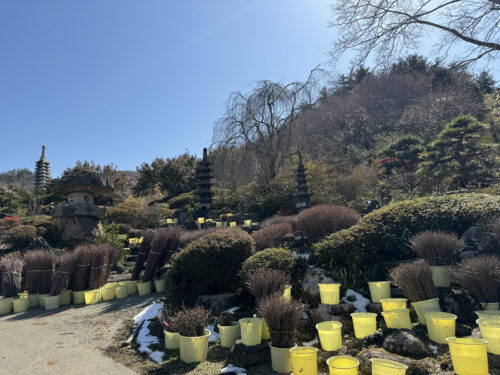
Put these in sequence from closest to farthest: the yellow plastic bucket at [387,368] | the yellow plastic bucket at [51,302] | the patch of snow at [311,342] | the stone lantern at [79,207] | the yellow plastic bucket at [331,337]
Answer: the yellow plastic bucket at [387,368], the yellow plastic bucket at [331,337], the patch of snow at [311,342], the yellow plastic bucket at [51,302], the stone lantern at [79,207]

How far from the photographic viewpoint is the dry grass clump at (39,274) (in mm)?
6824

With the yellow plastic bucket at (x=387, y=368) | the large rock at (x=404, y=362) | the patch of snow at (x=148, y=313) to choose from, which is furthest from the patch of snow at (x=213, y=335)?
the yellow plastic bucket at (x=387, y=368)

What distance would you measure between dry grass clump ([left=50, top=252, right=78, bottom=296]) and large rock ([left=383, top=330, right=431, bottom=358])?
6.13m

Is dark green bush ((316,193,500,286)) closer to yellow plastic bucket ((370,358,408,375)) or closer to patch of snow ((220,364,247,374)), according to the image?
patch of snow ((220,364,247,374))

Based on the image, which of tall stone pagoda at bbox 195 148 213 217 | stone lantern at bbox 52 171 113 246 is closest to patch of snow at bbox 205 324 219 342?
stone lantern at bbox 52 171 113 246

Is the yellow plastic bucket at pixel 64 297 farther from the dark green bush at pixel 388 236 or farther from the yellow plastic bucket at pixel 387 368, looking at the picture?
the yellow plastic bucket at pixel 387 368

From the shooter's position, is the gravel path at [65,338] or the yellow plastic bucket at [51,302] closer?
the gravel path at [65,338]

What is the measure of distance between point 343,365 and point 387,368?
448 mm

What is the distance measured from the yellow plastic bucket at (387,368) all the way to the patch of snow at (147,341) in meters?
2.50

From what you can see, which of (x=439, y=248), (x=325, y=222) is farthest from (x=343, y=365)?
(x=325, y=222)

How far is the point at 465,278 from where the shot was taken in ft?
12.4

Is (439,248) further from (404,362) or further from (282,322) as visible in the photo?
(282,322)

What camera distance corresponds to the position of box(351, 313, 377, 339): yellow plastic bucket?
3672 mm

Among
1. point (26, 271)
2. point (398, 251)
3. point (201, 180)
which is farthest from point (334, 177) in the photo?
point (26, 271)
